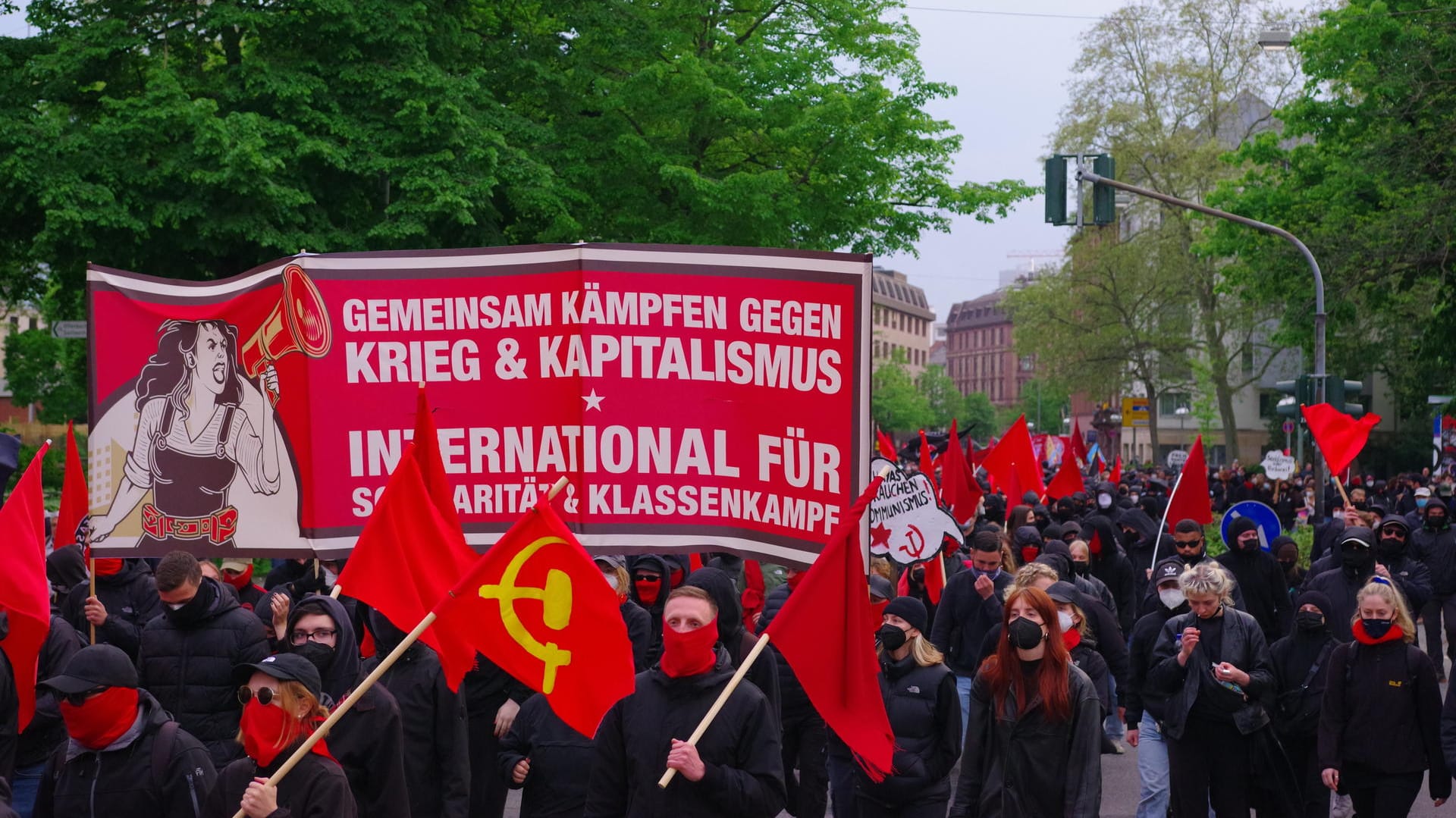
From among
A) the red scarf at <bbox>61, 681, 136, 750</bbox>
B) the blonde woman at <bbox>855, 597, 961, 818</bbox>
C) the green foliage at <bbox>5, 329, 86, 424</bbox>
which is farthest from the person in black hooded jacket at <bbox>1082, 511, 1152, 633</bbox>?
the green foliage at <bbox>5, 329, 86, 424</bbox>

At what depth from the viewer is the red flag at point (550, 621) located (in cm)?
550

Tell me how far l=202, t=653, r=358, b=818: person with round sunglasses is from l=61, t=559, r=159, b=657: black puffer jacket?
12.6ft

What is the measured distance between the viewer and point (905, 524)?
11328 millimetres

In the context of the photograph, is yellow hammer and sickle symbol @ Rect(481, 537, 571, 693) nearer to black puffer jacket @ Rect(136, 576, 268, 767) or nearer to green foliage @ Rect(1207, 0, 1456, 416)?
black puffer jacket @ Rect(136, 576, 268, 767)

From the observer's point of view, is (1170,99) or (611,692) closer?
(611,692)

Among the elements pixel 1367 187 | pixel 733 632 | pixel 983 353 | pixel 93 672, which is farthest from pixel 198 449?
pixel 983 353

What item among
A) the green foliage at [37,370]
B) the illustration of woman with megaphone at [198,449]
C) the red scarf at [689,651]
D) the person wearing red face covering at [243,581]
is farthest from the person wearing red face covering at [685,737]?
the green foliage at [37,370]

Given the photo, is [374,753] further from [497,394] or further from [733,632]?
[733,632]

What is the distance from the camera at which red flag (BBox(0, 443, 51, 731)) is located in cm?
678

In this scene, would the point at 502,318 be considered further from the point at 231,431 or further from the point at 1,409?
the point at 1,409

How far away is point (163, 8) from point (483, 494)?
17722 millimetres

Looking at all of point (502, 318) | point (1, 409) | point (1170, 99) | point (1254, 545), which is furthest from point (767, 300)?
point (1, 409)

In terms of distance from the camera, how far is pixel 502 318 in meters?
6.74

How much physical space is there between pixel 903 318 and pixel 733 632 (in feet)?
540
